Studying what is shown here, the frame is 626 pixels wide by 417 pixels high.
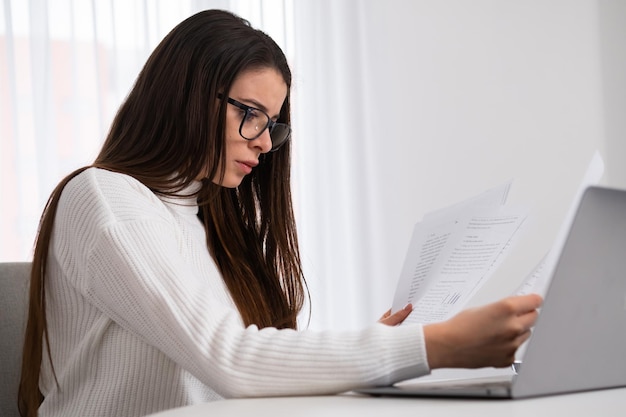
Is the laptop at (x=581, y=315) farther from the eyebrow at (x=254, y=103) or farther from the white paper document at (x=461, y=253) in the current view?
the eyebrow at (x=254, y=103)

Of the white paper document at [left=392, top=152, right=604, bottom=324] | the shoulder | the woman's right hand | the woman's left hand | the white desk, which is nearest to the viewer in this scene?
the white desk

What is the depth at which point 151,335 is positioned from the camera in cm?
102

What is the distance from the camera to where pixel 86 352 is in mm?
1181

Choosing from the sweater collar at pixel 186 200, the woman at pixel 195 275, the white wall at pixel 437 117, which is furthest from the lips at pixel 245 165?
the white wall at pixel 437 117

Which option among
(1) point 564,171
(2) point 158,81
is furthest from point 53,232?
(1) point 564,171

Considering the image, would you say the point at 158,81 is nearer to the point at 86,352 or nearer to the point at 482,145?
the point at 86,352

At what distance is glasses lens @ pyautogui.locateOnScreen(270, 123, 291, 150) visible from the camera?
4.99ft

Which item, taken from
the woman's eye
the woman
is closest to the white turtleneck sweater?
the woman

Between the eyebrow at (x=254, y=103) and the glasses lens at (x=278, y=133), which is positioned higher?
the eyebrow at (x=254, y=103)

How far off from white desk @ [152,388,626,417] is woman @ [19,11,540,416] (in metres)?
0.07

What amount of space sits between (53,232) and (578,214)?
81 cm

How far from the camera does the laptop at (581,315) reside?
72cm

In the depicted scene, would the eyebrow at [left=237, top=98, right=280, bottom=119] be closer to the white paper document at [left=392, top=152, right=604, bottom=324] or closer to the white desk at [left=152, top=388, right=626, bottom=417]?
the white paper document at [left=392, top=152, right=604, bottom=324]

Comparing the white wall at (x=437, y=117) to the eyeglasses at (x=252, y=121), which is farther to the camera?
the white wall at (x=437, y=117)
